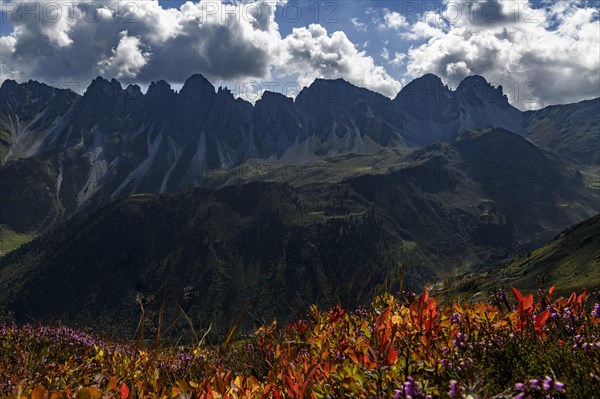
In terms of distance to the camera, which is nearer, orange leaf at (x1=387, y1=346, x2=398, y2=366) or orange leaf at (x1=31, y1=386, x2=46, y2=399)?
orange leaf at (x1=31, y1=386, x2=46, y2=399)

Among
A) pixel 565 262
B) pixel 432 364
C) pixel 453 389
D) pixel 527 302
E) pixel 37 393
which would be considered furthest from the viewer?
pixel 565 262

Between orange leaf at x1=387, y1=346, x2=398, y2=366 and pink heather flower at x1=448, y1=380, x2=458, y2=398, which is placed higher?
pink heather flower at x1=448, y1=380, x2=458, y2=398

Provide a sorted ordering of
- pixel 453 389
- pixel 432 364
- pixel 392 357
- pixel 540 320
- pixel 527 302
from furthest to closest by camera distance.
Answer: pixel 527 302, pixel 540 320, pixel 432 364, pixel 392 357, pixel 453 389

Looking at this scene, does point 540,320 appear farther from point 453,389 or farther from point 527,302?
point 453,389

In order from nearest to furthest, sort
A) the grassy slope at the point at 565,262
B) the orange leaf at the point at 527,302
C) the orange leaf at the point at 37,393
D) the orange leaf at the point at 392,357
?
the orange leaf at the point at 37,393 → the orange leaf at the point at 392,357 → the orange leaf at the point at 527,302 → the grassy slope at the point at 565,262

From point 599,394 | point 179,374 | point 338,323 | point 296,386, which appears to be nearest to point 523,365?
point 599,394

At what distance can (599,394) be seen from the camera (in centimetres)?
258

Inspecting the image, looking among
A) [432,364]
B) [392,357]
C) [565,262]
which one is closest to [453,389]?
[392,357]

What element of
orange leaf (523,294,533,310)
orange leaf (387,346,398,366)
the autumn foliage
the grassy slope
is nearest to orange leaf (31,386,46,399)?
the autumn foliage

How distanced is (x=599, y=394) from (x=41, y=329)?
11.5 m

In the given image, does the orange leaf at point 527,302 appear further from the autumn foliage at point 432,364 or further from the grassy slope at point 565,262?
the grassy slope at point 565,262

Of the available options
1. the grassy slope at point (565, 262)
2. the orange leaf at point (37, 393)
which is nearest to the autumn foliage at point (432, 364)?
the orange leaf at point (37, 393)

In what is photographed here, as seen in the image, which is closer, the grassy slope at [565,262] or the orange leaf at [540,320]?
the orange leaf at [540,320]

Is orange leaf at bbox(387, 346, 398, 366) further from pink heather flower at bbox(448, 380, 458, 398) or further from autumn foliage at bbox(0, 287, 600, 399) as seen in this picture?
pink heather flower at bbox(448, 380, 458, 398)
